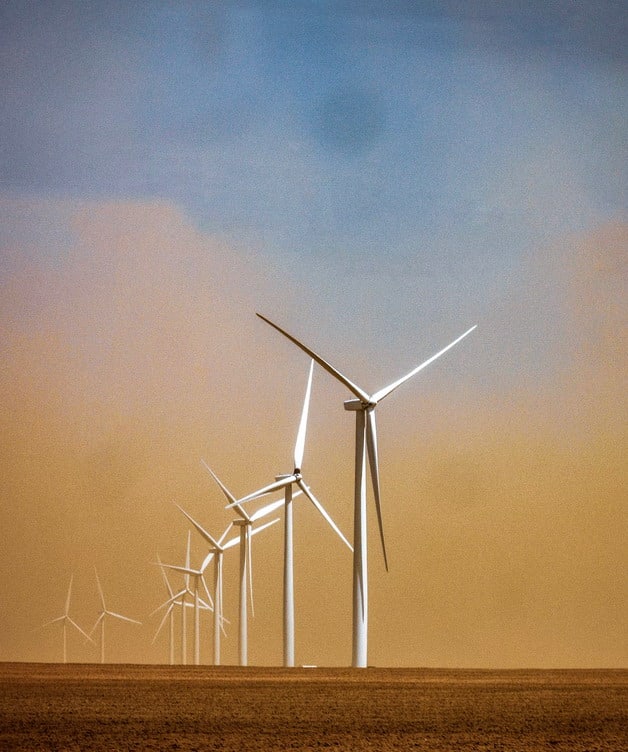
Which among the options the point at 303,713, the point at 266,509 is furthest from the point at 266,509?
the point at 303,713

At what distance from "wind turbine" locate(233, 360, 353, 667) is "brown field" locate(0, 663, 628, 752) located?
2329cm

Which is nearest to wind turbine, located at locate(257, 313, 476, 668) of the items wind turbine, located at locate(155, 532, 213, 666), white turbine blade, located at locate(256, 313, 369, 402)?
white turbine blade, located at locate(256, 313, 369, 402)

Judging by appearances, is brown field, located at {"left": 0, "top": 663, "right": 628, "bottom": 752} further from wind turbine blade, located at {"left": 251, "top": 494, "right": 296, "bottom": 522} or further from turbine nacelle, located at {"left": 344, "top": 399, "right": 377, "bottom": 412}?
wind turbine blade, located at {"left": 251, "top": 494, "right": 296, "bottom": 522}

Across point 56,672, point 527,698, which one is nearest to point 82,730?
point 527,698

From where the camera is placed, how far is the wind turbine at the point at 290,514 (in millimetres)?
Result: 70137

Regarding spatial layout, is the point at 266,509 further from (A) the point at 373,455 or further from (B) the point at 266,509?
(A) the point at 373,455

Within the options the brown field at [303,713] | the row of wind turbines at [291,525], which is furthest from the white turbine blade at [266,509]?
the brown field at [303,713]

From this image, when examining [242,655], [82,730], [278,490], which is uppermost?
[278,490]

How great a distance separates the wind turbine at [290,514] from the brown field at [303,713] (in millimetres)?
23295

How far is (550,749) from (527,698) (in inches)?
437

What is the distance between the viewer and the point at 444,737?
98.9ft

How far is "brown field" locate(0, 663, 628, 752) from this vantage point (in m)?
28.3

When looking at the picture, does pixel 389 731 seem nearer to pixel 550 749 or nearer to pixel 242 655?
pixel 550 749

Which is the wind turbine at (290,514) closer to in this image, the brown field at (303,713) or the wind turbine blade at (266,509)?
the wind turbine blade at (266,509)
